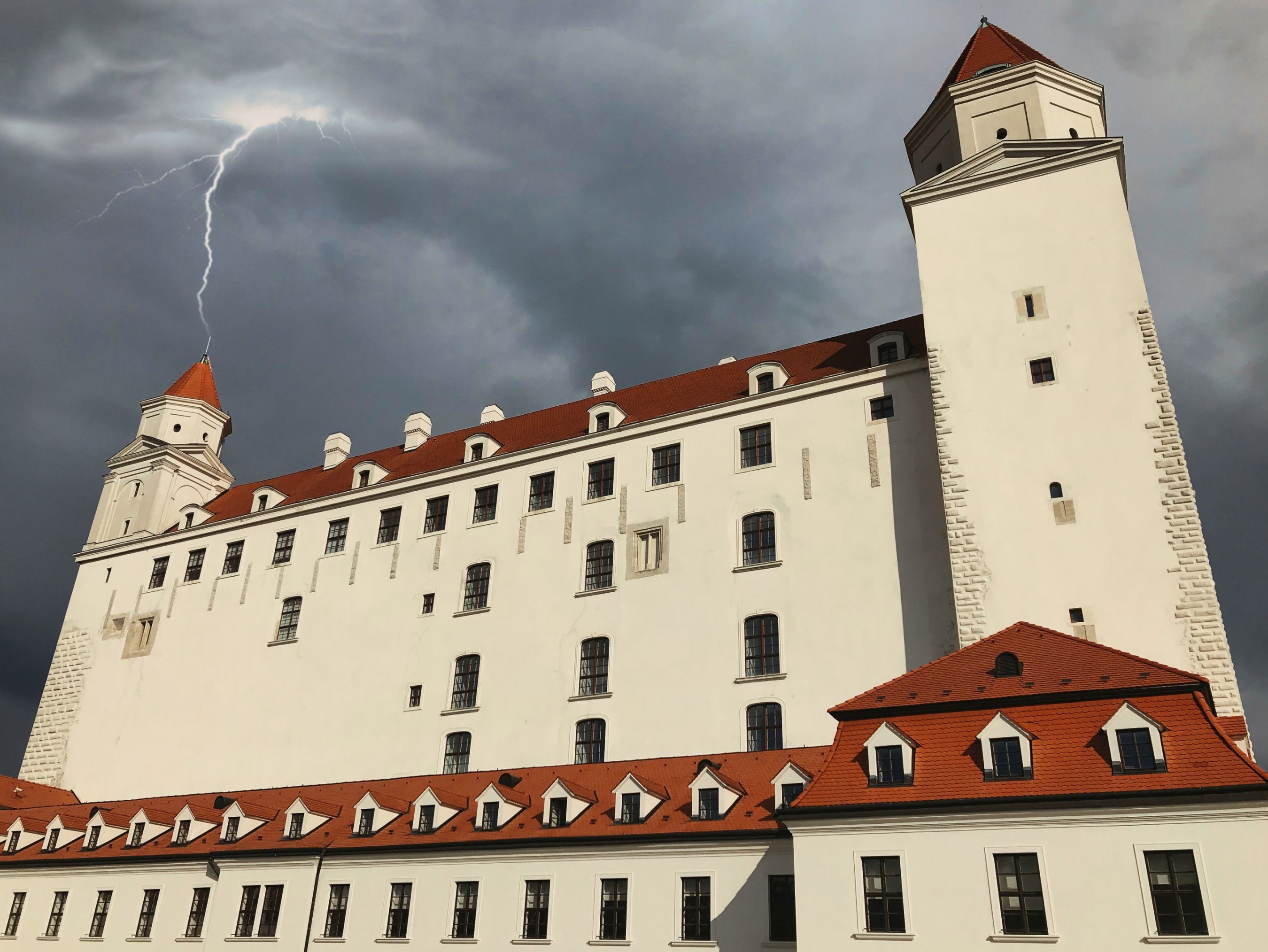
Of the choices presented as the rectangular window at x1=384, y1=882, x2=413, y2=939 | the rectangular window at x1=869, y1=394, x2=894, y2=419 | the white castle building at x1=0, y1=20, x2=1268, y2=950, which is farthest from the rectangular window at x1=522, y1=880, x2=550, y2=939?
the rectangular window at x1=869, y1=394, x2=894, y2=419

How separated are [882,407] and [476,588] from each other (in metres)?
13.8

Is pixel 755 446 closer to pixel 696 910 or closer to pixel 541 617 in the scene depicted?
pixel 541 617

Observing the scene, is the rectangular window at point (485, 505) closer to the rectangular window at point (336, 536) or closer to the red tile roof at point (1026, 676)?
the rectangular window at point (336, 536)

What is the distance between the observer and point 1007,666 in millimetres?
20578

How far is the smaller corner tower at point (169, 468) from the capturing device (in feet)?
146

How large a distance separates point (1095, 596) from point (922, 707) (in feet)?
21.0

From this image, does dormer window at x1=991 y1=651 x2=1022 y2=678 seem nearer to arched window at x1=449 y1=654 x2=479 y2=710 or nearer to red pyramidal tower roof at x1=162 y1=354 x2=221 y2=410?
arched window at x1=449 y1=654 x2=479 y2=710

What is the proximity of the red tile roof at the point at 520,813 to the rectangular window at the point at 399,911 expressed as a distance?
94 centimetres

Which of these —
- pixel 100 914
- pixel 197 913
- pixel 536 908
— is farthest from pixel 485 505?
pixel 100 914

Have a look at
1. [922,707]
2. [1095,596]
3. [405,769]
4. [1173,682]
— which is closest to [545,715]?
[405,769]

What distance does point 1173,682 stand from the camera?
1859 centimetres

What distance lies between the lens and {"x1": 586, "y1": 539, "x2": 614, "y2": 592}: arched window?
31.6m

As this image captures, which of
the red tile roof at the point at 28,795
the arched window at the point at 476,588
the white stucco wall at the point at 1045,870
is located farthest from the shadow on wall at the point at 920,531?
the red tile roof at the point at 28,795

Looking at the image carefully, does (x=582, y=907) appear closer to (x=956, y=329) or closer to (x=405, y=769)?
(x=405, y=769)
